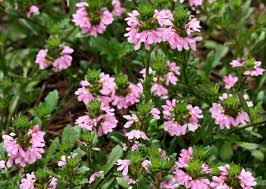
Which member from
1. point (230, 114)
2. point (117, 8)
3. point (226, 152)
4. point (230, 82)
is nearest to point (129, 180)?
point (230, 114)

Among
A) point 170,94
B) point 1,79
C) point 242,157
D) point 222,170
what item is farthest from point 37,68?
point 222,170

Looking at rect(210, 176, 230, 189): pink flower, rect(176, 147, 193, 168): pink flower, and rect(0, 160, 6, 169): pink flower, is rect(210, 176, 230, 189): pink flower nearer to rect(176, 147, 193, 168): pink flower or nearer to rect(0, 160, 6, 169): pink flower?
rect(176, 147, 193, 168): pink flower

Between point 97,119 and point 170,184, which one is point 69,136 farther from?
point 170,184

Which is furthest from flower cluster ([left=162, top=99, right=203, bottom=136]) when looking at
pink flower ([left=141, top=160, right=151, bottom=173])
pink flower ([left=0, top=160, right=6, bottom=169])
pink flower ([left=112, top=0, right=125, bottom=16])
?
pink flower ([left=112, top=0, right=125, bottom=16])

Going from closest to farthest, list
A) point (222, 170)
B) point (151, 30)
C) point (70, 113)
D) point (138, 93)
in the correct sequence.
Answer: point (222, 170), point (151, 30), point (138, 93), point (70, 113)

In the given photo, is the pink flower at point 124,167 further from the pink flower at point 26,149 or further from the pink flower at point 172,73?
the pink flower at point 172,73

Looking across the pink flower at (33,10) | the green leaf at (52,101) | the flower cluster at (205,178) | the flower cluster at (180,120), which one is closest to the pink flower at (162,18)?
the flower cluster at (180,120)

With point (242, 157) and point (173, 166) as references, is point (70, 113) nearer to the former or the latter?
point (242, 157)
